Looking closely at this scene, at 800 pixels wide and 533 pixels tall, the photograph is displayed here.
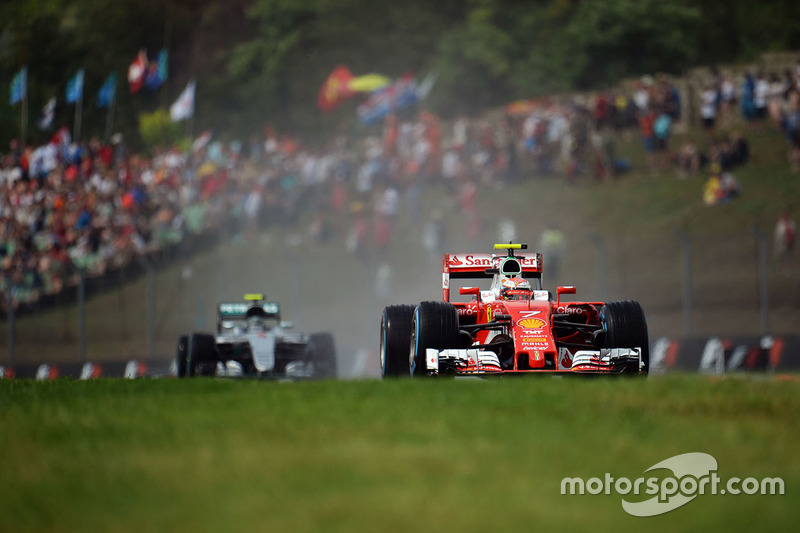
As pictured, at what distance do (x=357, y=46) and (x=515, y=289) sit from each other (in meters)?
46.9

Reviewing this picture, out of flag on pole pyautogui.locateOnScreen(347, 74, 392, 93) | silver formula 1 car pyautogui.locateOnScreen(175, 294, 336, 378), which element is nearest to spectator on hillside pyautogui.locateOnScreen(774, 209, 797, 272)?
silver formula 1 car pyautogui.locateOnScreen(175, 294, 336, 378)

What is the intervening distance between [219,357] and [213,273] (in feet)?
53.4

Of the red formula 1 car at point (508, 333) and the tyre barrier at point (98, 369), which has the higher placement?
the red formula 1 car at point (508, 333)

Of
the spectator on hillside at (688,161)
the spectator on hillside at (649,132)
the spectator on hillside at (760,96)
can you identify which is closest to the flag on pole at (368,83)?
Result: the spectator on hillside at (649,132)

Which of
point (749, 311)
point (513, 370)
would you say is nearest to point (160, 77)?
point (749, 311)

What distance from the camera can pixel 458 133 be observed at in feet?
134

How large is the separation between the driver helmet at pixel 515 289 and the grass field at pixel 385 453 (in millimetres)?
3406

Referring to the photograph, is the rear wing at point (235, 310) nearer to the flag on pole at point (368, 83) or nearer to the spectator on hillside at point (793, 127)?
the spectator on hillside at point (793, 127)

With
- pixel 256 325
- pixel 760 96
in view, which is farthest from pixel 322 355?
pixel 760 96

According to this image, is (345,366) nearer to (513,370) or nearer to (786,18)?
(513,370)

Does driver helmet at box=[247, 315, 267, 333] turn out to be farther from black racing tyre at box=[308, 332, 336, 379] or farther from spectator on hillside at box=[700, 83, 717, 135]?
spectator on hillside at box=[700, 83, 717, 135]

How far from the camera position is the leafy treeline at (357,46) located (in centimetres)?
5212

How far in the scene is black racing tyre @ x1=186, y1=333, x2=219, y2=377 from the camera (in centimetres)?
1964

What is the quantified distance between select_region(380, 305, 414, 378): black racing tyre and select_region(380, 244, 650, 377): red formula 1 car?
1 centimetres
